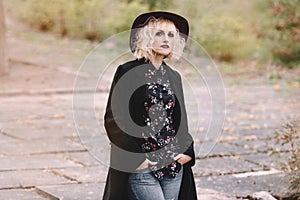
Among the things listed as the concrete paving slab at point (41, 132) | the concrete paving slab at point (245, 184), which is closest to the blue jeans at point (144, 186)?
the concrete paving slab at point (245, 184)

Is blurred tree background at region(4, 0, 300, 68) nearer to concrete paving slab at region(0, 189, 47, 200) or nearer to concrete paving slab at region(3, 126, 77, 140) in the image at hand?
concrete paving slab at region(3, 126, 77, 140)

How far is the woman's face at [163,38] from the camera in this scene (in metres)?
3.61

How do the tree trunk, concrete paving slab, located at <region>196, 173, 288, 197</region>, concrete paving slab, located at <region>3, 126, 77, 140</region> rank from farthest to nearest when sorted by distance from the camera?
the tree trunk < concrete paving slab, located at <region>3, 126, 77, 140</region> < concrete paving slab, located at <region>196, 173, 288, 197</region>

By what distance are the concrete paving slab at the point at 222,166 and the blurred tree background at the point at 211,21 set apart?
6.84 meters

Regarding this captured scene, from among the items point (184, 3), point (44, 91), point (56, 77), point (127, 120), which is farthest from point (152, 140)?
point (184, 3)

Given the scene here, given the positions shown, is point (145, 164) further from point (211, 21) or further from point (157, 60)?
point (211, 21)

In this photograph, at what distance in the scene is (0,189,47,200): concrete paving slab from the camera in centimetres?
512

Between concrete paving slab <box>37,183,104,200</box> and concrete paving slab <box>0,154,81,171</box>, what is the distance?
2.33 feet

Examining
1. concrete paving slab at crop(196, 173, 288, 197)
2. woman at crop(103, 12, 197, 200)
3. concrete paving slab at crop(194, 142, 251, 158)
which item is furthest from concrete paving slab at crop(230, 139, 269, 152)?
woman at crop(103, 12, 197, 200)

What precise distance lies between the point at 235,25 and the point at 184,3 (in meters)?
1.18

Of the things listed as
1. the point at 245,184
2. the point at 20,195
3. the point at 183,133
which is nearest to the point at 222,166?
the point at 245,184

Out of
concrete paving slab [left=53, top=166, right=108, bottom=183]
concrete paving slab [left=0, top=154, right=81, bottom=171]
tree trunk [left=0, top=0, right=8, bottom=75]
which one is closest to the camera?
concrete paving slab [left=53, top=166, right=108, bottom=183]

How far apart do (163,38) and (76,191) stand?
6.65 feet

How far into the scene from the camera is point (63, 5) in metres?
16.8
